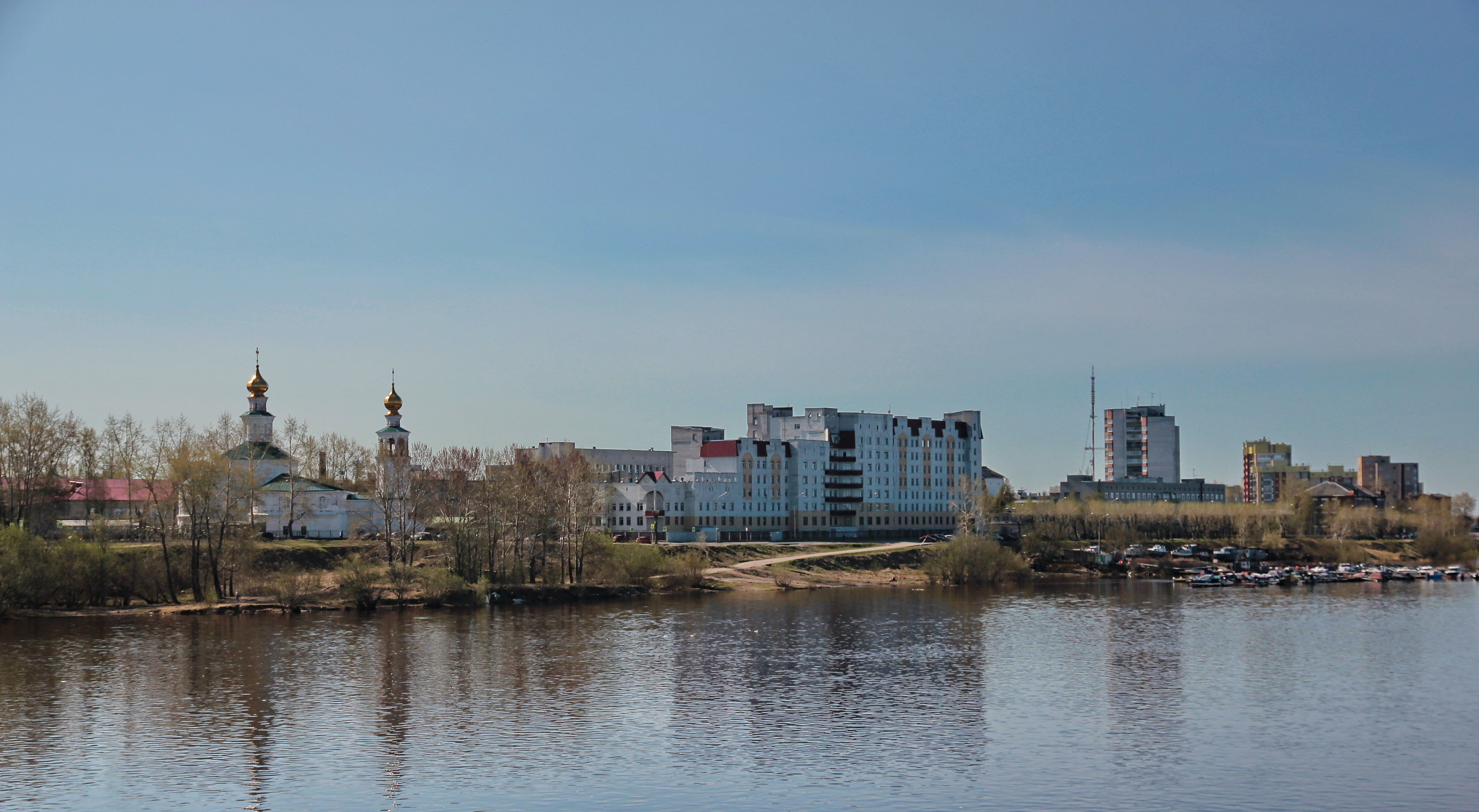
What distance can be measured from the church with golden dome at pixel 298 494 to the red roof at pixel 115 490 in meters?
8.21

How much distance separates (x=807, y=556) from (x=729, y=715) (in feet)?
288

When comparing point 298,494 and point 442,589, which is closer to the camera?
point 442,589

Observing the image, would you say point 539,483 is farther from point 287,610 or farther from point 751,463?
point 751,463

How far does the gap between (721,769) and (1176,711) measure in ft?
66.6

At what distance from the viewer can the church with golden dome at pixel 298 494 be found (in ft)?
346

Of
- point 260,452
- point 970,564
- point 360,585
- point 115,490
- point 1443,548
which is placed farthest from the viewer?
point 1443,548

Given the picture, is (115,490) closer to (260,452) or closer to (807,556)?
(260,452)

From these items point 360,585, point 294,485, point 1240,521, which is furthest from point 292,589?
point 1240,521

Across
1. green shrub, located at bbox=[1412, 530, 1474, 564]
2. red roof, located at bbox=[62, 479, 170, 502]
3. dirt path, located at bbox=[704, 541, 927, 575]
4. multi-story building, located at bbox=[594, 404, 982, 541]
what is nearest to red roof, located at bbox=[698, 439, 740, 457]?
multi-story building, located at bbox=[594, 404, 982, 541]

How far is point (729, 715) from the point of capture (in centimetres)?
4853

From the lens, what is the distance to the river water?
3734 cm

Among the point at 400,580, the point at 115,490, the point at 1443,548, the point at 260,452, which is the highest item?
the point at 260,452

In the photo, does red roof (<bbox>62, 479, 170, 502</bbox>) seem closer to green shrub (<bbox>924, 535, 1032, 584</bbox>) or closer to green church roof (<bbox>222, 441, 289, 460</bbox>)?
green church roof (<bbox>222, 441, 289, 460</bbox>)

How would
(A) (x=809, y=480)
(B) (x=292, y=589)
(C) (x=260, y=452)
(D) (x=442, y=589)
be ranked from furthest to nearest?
(A) (x=809, y=480), (C) (x=260, y=452), (D) (x=442, y=589), (B) (x=292, y=589)
